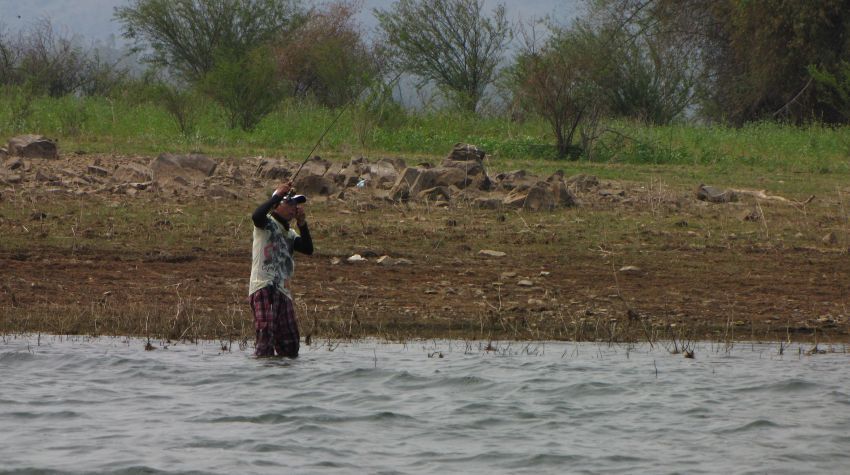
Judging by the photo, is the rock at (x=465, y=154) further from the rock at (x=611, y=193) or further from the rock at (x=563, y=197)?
the rock at (x=563, y=197)

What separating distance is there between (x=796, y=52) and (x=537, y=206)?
14.6 meters

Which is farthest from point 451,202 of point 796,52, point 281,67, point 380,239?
point 281,67

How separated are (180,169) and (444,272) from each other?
205 inches

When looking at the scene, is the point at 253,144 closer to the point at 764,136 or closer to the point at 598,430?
the point at 764,136

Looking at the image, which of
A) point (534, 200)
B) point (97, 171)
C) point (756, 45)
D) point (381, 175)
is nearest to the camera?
point (534, 200)

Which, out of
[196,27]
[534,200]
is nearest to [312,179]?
[534,200]

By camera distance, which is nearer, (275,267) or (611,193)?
(275,267)

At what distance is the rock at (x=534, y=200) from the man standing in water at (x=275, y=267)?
614 cm

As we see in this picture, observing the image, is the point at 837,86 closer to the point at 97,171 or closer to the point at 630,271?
the point at 630,271

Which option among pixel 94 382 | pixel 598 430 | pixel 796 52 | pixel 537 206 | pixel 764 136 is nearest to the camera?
pixel 598 430

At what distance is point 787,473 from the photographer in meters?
6.36

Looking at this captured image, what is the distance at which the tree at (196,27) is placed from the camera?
1364 inches

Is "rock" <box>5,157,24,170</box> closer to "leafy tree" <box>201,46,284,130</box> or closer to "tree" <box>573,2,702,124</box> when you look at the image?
"leafy tree" <box>201,46,284,130</box>

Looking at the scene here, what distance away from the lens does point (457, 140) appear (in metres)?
21.3
